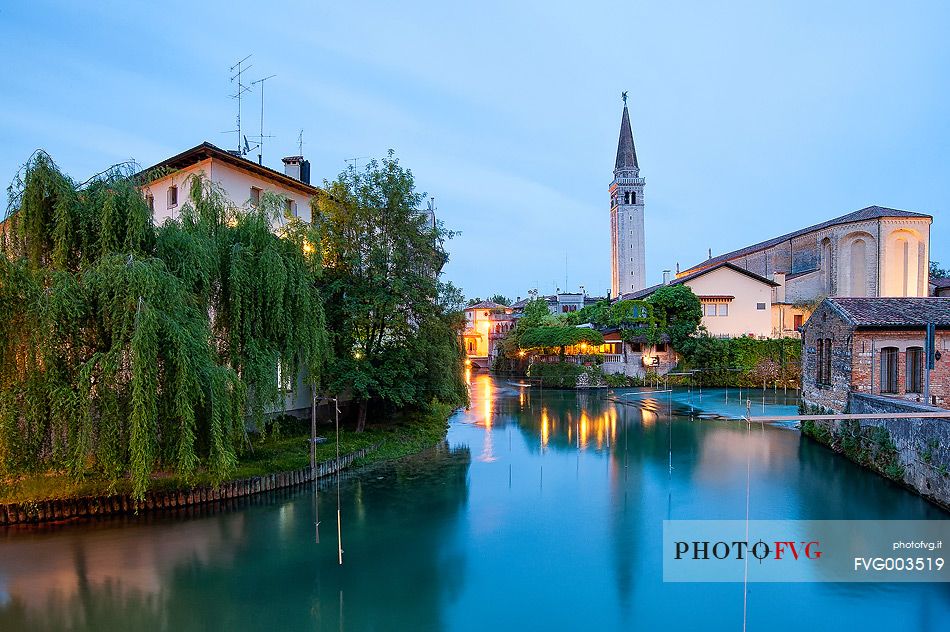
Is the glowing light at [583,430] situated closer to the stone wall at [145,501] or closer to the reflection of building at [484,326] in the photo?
the stone wall at [145,501]

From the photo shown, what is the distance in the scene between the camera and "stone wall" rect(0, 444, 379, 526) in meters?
11.5

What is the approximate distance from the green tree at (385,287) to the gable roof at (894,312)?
45.3 feet

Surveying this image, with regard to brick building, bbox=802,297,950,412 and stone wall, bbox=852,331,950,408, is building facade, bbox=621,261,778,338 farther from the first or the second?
stone wall, bbox=852,331,950,408

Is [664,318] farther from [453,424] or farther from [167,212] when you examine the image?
[167,212]

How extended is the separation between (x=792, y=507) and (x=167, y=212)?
70.6 feet

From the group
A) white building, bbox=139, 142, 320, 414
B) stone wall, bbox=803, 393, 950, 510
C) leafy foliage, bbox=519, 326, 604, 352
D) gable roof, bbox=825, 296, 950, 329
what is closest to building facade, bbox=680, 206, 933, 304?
leafy foliage, bbox=519, 326, 604, 352

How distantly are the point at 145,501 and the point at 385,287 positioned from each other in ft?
31.3

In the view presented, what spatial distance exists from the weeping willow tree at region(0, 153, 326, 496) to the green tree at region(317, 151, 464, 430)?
20.9ft

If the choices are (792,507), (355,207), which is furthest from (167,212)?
(792,507)

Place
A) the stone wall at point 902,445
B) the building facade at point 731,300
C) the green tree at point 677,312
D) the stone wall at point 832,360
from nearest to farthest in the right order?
the stone wall at point 902,445
the stone wall at point 832,360
the green tree at point 677,312
the building facade at point 731,300

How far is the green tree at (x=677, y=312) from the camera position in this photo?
135 feet

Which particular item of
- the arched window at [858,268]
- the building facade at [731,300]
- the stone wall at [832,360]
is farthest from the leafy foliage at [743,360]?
the stone wall at [832,360]

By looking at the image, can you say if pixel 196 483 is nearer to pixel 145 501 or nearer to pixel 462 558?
pixel 145 501

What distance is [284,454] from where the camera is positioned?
52.5 ft
